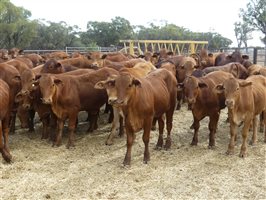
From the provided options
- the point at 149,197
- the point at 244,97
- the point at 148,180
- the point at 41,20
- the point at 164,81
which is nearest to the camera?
the point at 149,197

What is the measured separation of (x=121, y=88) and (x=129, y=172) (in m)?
1.26

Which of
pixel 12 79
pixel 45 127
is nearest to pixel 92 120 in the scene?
pixel 45 127

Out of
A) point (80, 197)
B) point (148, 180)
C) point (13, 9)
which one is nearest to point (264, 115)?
point (148, 180)

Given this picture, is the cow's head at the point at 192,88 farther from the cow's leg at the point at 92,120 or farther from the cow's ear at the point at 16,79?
the cow's ear at the point at 16,79

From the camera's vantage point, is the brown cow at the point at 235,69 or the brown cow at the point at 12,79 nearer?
the brown cow at the point at 12,79

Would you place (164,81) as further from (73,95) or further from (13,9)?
(13,9)

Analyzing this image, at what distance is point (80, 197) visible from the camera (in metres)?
4.72

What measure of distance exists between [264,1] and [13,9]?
96.6 feet

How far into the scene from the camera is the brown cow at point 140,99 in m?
5.45

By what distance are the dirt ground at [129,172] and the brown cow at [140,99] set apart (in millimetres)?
434

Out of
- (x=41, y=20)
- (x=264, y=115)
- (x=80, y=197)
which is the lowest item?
(x=80, y=197)

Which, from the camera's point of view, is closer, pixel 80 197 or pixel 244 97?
pixel 80 197

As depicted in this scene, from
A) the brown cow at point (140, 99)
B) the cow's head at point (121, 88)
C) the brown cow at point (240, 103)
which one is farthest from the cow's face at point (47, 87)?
the brown cow at point (240, 103)

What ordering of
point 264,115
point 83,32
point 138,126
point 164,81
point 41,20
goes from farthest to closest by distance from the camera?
point 83,32 < point 41,20 < point 264,115 < point 164,81 < point 138,126
